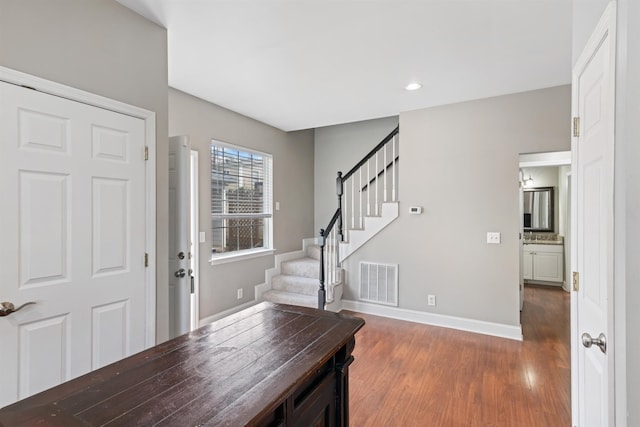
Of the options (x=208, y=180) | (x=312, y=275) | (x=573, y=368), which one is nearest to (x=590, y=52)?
(x=573, y=368)

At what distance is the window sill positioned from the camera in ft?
12.9

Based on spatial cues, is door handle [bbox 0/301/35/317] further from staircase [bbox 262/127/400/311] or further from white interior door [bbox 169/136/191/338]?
staircase [bbox 262/127/400/311]

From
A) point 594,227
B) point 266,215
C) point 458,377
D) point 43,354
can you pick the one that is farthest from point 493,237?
point 43,354

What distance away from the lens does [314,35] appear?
7.70ft

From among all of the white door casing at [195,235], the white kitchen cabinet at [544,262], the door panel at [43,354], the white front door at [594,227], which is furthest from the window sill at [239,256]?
the white kitchen cabinet at [544,262]

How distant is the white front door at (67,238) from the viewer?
1.54 meters

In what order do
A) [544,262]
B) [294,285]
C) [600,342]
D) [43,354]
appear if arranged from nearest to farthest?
[600,342], [43,354], [294,285], [544,262]

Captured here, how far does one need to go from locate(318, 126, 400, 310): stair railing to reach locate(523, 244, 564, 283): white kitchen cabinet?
315cm

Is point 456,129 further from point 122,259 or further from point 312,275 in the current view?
point 122,259

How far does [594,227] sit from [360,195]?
3188 millimetres

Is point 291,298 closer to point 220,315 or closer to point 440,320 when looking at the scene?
point 220,315

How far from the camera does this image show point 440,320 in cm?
391

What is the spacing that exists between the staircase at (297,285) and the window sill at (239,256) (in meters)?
0.34

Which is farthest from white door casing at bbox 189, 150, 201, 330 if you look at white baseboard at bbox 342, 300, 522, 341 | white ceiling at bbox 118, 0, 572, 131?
white baseboard at bbox 342, 300, 522, 341
